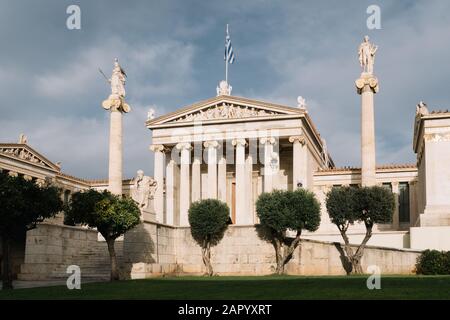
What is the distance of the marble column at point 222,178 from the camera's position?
6167 cm

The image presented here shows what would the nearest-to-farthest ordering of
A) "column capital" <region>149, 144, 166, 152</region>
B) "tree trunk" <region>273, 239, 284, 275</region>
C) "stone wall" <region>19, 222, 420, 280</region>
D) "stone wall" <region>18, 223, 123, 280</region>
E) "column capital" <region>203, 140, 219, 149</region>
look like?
"stone wall" <region>18, 223, 123, 280</region> → "stone wall" <region>19, 222, 420, 280</region> → "tree trunk" <region>273, 239, 284, 275</region> → "column capital" <region>203, 140, 219, 149</region> → "column capital" <region>149, 144, 166, 152</region>

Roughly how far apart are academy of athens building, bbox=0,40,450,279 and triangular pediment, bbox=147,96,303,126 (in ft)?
0.32

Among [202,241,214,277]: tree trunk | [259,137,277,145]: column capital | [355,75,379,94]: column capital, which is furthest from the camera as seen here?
[259,137,277,145]: column capital

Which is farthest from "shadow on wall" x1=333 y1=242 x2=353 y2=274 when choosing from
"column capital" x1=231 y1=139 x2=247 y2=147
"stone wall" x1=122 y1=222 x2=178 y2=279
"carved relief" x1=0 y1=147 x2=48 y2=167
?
"carved relief" x1=0 y1=147 x2=48 y2=167

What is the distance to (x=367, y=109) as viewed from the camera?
46.5m

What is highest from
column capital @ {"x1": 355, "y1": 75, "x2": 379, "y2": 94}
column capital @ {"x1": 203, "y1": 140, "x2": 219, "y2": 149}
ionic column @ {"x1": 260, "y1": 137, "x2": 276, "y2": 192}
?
column capital @ {"x1": 355, "y1": 75, "x2": 379, "y2": 94}

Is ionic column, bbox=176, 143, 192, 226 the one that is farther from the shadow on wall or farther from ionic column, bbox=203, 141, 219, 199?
the shadow on wall

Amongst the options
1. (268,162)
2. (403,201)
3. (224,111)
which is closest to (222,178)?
(268,162)

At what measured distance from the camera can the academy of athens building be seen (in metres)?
37.8

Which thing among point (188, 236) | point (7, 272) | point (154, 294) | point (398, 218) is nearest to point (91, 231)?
point (188, 236)

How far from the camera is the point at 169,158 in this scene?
211 ft

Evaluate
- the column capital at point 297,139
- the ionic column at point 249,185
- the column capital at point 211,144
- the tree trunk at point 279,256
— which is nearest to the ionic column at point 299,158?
the column capital at point 297,139

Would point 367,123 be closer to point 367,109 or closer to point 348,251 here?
point 367,109

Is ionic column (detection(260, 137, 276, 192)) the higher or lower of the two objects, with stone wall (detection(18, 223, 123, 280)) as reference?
higher
